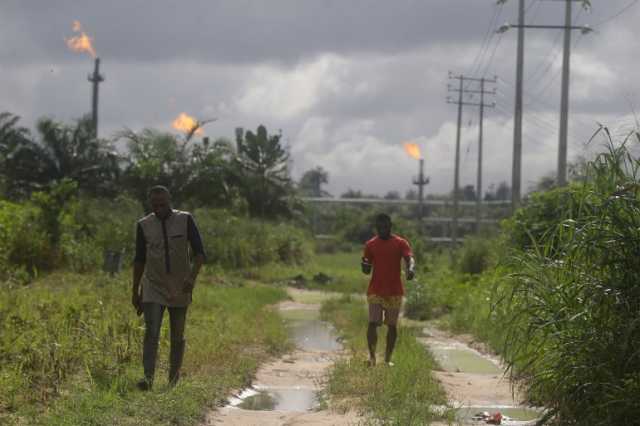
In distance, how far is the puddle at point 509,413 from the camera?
Result: 9.25m

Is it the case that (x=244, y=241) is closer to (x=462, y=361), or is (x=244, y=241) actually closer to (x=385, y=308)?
(x=462, y=361)

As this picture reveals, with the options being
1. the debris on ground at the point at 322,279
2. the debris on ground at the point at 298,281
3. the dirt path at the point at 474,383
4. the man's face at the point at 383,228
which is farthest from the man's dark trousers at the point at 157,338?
the debris on ground at the point at 322,279

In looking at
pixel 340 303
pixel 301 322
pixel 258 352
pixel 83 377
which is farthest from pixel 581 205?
pixel 340 303

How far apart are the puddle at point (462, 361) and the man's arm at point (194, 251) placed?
15.3 feet

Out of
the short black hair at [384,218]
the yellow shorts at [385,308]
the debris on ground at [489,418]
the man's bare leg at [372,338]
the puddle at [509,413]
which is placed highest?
the short black hair at [384,218]

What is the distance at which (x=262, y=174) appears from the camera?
1688 inches

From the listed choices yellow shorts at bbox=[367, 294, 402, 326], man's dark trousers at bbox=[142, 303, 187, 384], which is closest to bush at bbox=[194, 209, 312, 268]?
yellow shorts at bbox=[367, 294, 402, 326]

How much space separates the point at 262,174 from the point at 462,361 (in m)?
29.2

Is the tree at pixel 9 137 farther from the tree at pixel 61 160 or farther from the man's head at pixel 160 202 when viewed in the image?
the man's head at pixel 160 202

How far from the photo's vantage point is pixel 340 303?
24062 mm

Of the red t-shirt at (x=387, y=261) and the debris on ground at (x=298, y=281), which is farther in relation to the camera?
the debris on ground at (x=298, y=281)

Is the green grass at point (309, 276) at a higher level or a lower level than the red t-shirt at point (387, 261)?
lower

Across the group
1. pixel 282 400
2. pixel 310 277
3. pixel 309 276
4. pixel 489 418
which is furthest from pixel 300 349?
pixel 309 276

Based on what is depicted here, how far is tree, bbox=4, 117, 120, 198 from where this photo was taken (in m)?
38.4
